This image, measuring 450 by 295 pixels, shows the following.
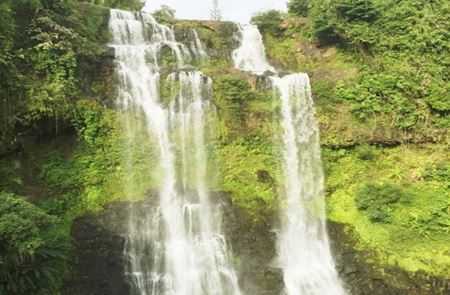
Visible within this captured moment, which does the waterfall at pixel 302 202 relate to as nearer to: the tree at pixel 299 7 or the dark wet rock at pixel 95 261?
the dark wet rock at pixel 95 261

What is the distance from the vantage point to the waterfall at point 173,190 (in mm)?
12672

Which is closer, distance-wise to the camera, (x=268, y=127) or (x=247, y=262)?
(x=247, y=262)

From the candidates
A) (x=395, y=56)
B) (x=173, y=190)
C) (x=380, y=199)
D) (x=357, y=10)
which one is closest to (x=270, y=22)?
(x=357, y=10)

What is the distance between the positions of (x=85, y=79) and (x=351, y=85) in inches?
352

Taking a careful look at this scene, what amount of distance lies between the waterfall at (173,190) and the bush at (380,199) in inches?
179

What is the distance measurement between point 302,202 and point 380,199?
238 cm

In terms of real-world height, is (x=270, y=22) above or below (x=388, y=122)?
above

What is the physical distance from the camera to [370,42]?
17188 millimetres

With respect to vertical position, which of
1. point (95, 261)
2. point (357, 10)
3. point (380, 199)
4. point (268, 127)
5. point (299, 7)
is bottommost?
point (95, 261)

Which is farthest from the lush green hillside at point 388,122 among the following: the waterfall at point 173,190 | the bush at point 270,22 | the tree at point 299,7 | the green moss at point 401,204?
the waterfall at point 173,190

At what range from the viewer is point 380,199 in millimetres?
14531

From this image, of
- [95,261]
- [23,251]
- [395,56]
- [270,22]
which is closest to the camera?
[23,251]

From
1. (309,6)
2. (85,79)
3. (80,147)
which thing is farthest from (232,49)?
(80,147)

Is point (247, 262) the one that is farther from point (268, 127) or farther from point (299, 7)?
point (299, 7)
